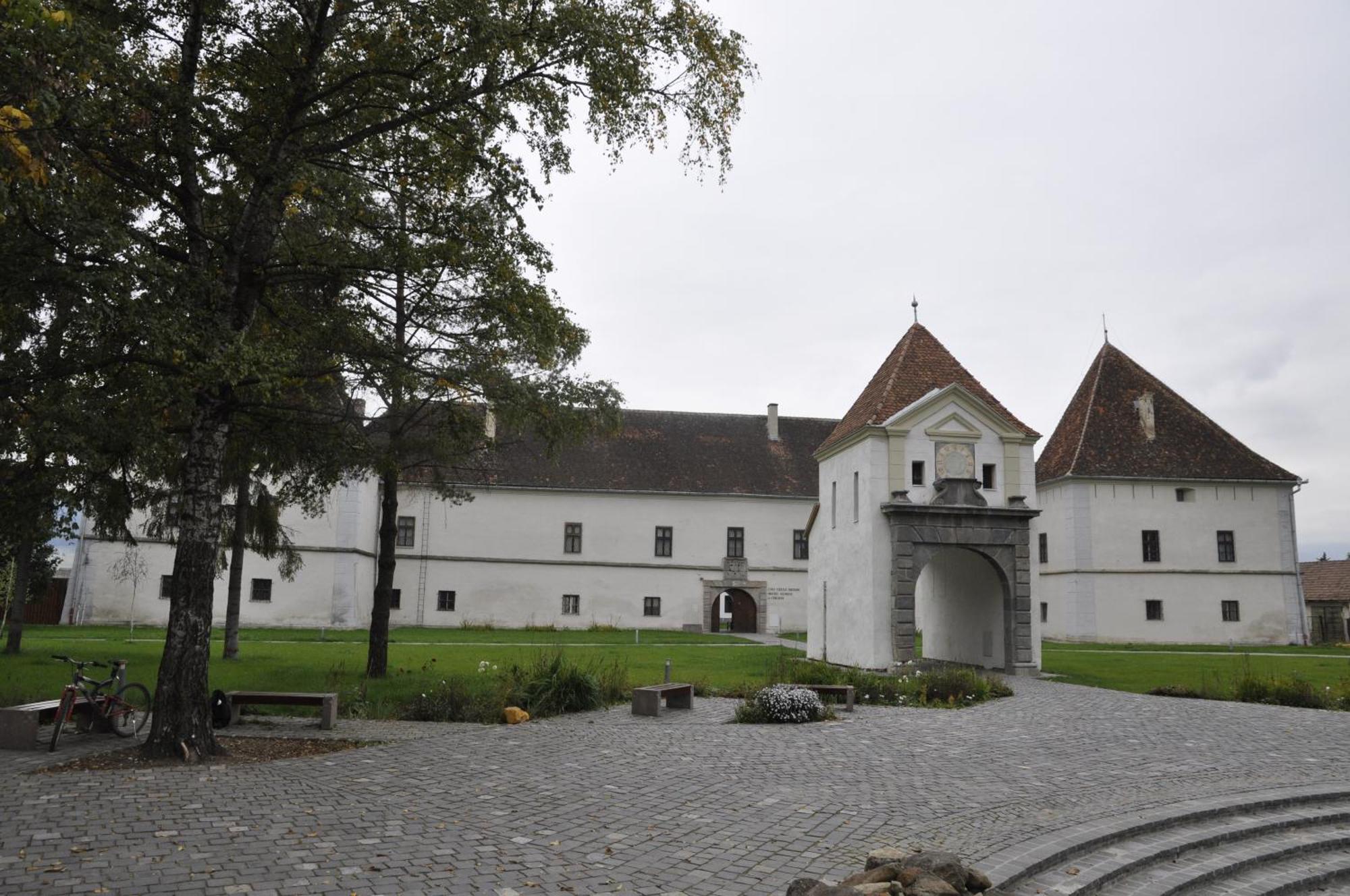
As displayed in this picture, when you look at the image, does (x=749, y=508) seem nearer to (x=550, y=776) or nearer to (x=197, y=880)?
(x=550, y=776)

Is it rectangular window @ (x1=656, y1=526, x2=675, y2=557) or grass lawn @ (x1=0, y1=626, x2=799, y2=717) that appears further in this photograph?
rectangular window @ (x1=656, y1=526, x2=675, y2=557)

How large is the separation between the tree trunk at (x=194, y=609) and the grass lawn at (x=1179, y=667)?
689 inches

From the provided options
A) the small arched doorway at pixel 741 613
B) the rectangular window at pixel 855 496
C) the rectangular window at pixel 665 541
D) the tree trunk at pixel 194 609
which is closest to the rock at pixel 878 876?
the tree trunk at pixel 194 609

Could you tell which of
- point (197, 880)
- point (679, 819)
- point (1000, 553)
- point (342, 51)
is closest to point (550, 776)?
point (679, 819)

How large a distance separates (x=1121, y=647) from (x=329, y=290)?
32.8 m

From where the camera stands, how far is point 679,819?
313 inches

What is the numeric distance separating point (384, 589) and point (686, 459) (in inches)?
1110

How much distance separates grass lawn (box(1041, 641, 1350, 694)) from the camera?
2064 cm

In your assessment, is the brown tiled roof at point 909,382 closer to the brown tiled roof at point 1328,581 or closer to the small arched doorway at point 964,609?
the small arched doorway at point 964,609

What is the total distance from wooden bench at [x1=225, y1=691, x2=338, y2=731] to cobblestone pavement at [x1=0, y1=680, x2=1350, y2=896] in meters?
0.38

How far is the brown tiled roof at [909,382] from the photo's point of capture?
24.1 m

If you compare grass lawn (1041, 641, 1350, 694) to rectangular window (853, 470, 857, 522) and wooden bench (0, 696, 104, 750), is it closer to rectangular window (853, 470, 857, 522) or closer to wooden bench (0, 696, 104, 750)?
rectangular window (853, 470, 857, 522)

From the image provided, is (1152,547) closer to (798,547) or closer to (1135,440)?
(1135,440)

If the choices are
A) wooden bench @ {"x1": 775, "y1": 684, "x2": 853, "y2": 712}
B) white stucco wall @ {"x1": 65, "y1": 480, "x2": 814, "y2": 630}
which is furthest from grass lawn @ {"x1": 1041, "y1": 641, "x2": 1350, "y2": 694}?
white stucco wall @ {"x1": 65, "y1": 480, "x2": 814, "y2": 630}
